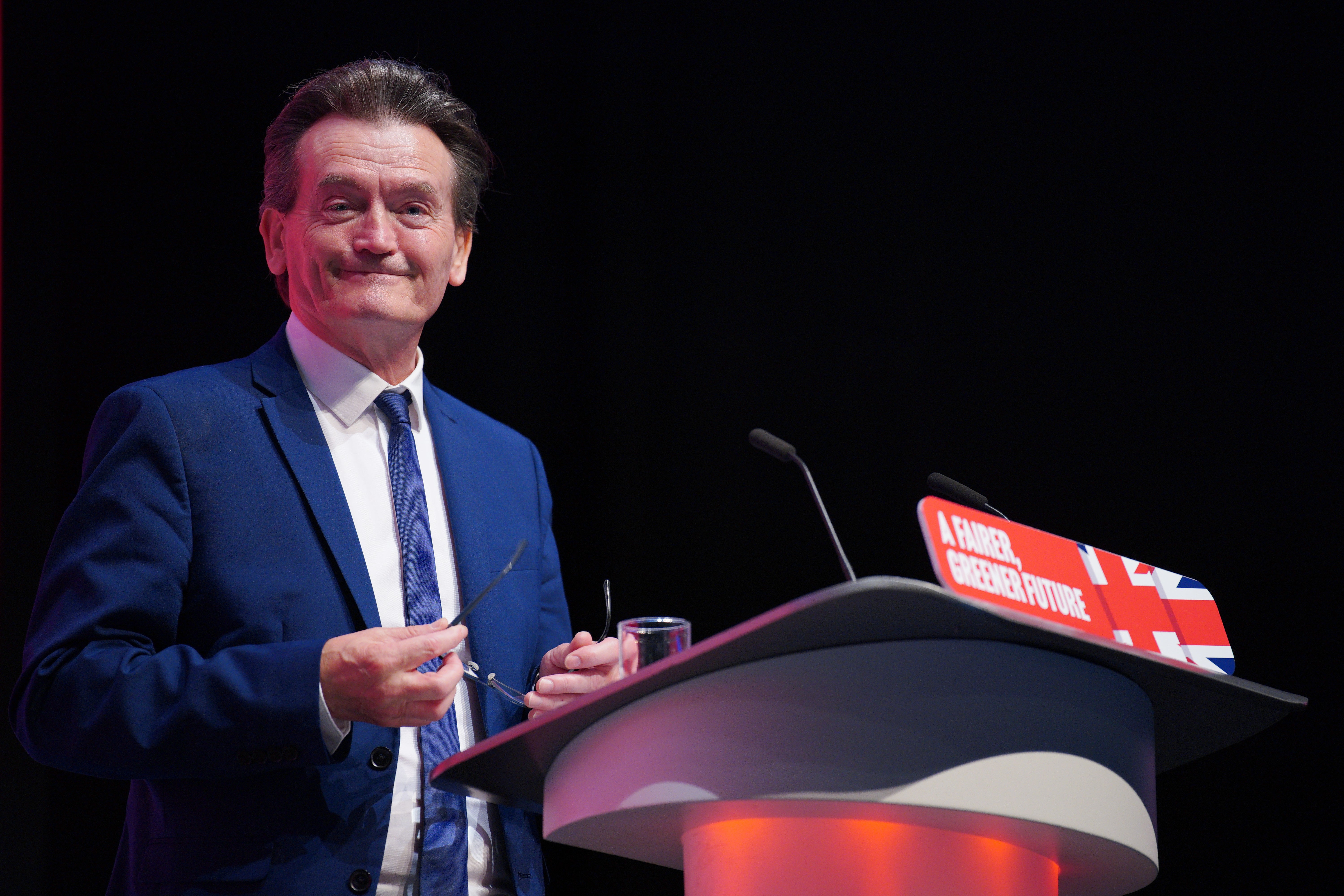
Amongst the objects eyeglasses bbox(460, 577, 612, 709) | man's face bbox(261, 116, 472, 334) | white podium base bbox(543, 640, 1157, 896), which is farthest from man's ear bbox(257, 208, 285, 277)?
white podium base bbox(543, 640, 1157, 896)

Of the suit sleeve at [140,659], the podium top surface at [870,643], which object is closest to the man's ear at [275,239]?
the suit sleeve at [140,659]

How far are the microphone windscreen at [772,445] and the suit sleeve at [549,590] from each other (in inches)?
24.6

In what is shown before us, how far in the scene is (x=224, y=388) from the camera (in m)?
1.75

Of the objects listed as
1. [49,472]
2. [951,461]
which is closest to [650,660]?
[951,461]

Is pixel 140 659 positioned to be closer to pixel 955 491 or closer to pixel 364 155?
pixel 364 155

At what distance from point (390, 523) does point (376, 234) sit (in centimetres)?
50

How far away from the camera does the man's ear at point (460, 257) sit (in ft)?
7.07

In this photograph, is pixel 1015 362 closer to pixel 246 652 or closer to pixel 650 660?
pixel 650 660

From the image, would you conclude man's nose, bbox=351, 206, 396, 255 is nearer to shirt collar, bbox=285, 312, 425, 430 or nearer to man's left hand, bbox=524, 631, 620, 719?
shirt collar, bbox=285, 312, 425, 430

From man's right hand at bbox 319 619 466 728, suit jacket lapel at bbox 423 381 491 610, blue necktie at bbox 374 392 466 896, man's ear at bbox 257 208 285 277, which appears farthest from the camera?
man's ear at bbox 257 208 285 277

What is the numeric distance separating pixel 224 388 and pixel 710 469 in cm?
162

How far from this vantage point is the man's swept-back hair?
6.55 ft

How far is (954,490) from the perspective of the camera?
1.52 meters

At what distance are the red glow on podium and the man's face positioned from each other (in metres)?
1.18
